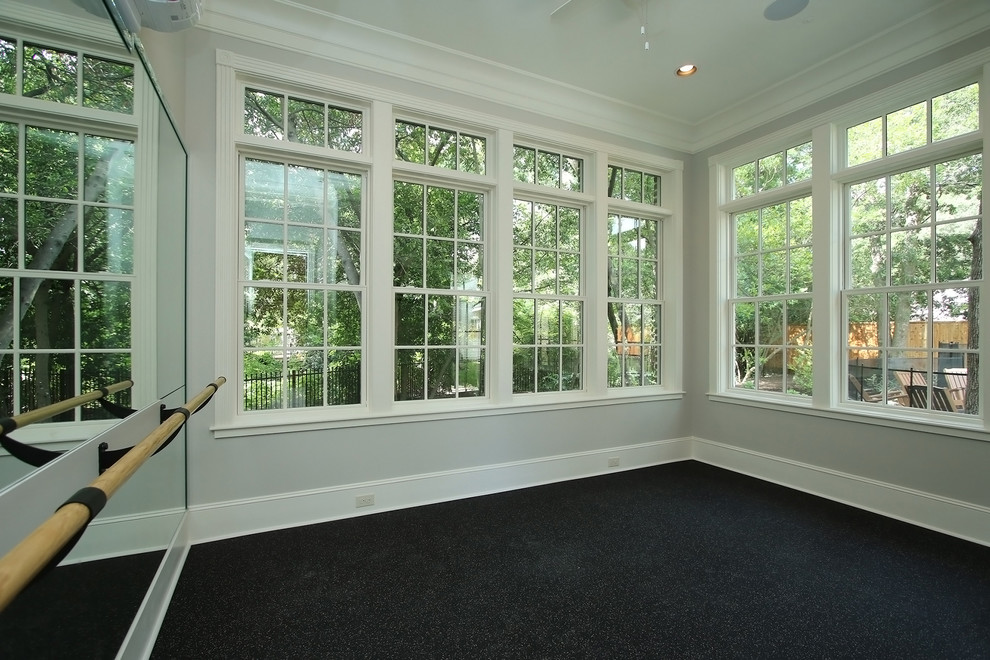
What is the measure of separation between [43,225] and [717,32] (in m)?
3.43

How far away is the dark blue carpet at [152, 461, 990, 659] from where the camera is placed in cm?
163

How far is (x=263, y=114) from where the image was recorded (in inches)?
104

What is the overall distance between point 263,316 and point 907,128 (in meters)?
4.41

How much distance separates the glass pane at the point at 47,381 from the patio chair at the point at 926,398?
13.9ft

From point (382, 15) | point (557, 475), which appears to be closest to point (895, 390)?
point (557, 475)

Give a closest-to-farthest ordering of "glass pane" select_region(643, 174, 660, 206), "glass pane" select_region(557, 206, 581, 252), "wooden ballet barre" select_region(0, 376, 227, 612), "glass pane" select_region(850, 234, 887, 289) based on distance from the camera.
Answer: "wooden ballet barre" select_region(0, 376, 227, 612) < "glass pane" select_region(850, 234, 887, 289) < "glass pane" select_region(557, 206, 581, 252) < "glass pane" select_region(643, 174, 660, 206)

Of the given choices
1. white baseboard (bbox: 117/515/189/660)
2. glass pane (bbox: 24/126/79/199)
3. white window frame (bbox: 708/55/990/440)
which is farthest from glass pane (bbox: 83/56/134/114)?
white window frame (bbox: 708/55/990/440)

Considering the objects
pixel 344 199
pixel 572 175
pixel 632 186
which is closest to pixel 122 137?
pixel 344 199

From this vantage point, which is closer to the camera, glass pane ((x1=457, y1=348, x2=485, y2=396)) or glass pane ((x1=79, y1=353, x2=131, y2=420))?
glass pane ((x1=79, y1=353, x2=131, y2=420))

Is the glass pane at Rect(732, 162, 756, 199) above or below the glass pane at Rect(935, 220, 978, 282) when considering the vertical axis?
above

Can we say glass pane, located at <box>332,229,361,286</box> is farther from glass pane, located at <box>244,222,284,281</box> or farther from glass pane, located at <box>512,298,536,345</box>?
glass pane, located at <box>512,298,536,345</box>

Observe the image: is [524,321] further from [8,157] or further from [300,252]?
[8,157]

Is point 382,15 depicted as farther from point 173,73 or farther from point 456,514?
point 456,514

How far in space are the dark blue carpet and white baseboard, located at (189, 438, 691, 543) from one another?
80 mm
